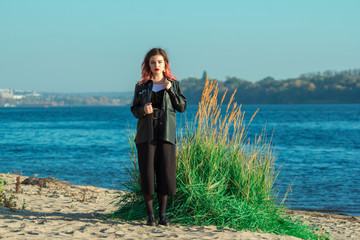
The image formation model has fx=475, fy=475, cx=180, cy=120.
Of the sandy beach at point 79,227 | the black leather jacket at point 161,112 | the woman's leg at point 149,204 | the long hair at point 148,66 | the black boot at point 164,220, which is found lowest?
the sandy beach at point 79,227

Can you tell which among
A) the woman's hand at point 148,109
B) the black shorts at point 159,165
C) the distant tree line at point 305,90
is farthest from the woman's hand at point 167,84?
the distant tree line at point 305,90

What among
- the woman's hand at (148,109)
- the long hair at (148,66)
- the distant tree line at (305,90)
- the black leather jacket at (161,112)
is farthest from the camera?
the distant tree line at (305,90)

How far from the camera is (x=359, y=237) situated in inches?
313

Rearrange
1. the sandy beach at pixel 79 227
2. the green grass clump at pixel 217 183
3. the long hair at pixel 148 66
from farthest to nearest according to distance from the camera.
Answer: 1. the green grass clump at pixel 217 183
2. the long hair at pixel 148 66
3. the sandy beach at pixel 79 227

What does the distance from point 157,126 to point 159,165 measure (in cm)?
49

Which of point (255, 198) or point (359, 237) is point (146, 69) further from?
point (359, 237)

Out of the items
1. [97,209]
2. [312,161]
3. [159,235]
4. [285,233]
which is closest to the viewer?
[159,235]

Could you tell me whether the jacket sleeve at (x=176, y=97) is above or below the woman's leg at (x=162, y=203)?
above

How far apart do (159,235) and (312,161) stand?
19.4 metres

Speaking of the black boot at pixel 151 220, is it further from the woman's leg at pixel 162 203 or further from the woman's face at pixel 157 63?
the woman's face at pixel 157 63

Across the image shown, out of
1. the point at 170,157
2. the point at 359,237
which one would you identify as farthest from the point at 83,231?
the point at 359,237

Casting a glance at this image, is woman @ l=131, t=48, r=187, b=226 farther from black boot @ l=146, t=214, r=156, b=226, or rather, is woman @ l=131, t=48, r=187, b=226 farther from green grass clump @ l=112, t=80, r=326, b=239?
green grass clump @ l=112, t=80, r=326, b=239

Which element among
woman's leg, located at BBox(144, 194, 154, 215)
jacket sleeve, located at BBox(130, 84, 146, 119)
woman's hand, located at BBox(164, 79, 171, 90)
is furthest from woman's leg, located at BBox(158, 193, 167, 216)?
woman's hand, located at BBox(164, 79, 171, 90)

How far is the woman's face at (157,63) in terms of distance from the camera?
230 inches
